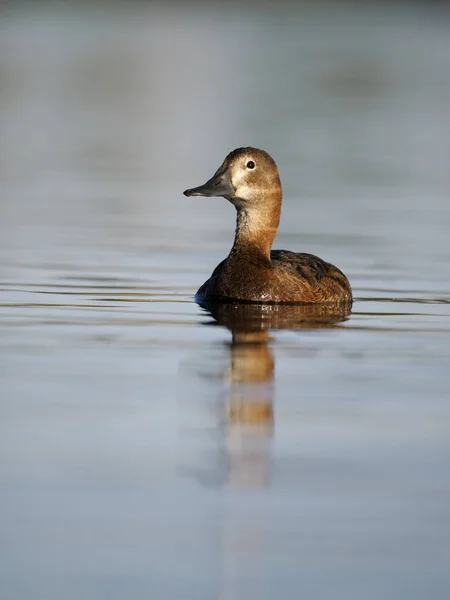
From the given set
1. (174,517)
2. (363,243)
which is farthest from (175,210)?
(174,517)

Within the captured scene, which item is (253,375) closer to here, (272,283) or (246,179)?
(272,283)

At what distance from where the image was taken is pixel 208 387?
26.2 feet

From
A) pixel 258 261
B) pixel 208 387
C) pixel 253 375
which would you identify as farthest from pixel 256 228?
pixel 208 387

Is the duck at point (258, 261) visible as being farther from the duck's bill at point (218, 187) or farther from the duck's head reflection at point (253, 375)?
the duck's head reflection at point (253, 375)

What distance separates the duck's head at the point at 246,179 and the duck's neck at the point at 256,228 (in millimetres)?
54

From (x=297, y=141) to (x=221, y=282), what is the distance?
14859mm

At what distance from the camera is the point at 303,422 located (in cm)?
723

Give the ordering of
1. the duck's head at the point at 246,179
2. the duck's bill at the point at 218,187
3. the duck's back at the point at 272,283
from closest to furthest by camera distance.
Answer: the duck's back at the point at 272,283
the duck's bill at the point at 218,187
the duck's head at the point at 246,179

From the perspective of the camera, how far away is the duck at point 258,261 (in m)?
11.6

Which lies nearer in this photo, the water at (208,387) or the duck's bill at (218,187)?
the water at (208,387)

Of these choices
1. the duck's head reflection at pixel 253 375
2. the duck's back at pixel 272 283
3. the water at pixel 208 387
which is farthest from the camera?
the duck's back at pixel 272 283

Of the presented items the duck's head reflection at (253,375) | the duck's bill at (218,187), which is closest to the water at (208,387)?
the duck's head reflection at (253,375)

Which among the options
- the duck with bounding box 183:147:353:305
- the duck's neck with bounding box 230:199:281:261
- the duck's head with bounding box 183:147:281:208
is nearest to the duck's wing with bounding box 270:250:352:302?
the duck with bounding box 183:147:353:305

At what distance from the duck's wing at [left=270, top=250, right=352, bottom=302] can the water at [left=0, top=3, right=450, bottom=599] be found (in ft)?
0.71
